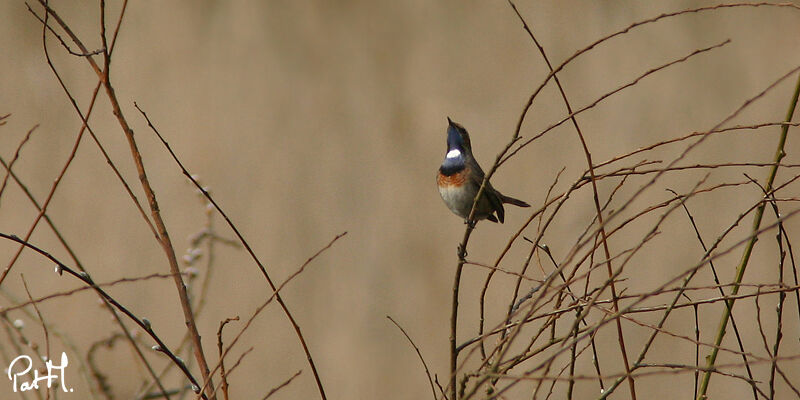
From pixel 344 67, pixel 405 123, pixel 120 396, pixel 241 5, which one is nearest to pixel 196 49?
pixel 241 5

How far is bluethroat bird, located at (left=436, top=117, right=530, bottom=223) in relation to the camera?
147 inches

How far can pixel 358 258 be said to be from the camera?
5.29m

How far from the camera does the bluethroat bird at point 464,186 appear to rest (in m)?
3.74

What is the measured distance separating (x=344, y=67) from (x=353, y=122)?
0.32m

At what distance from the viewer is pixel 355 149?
5.36 m

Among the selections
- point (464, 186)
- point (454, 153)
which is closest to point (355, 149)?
point (454, 153)

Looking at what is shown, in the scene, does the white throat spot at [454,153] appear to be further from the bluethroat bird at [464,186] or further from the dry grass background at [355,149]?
the dry grass background at [355,149]

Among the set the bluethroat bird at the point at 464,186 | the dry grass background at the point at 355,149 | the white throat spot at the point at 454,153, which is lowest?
the bluethroat bird at the point at 464,186

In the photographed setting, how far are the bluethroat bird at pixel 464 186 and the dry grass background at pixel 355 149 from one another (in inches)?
47.6

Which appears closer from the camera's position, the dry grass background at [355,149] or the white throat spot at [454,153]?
the white throat spot at [454,153]

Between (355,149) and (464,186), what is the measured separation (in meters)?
1.67

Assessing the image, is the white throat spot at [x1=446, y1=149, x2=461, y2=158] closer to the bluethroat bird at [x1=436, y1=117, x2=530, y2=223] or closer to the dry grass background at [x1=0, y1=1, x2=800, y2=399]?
the bluethroat bird at [x1=436, y1=117, x2=530, y2=223]

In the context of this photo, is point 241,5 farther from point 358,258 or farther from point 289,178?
point 358,258

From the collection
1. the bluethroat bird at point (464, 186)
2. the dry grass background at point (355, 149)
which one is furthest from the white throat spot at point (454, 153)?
the dry grass background at point (355, 149)
